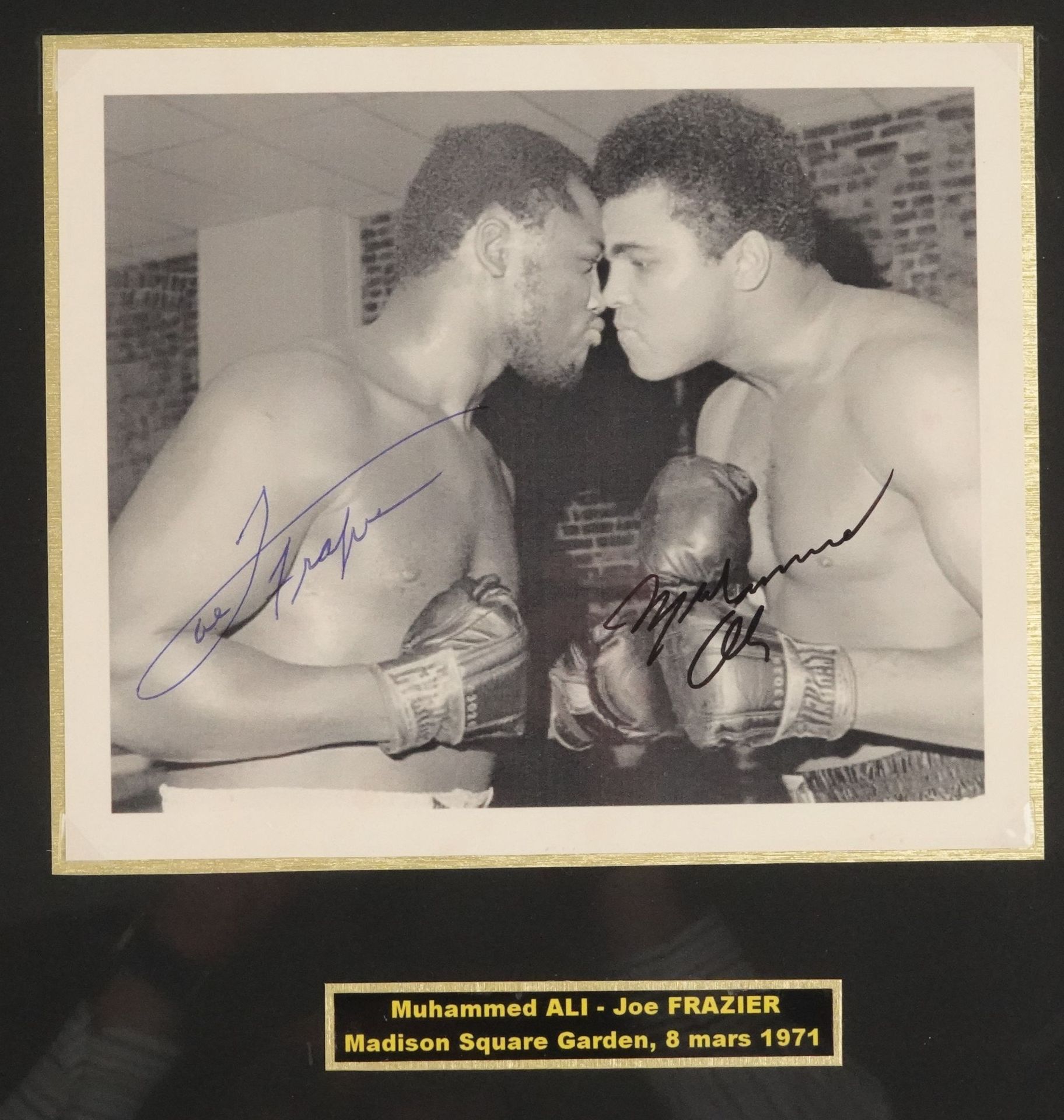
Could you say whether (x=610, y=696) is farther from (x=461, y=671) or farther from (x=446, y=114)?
(x=446, y=114)

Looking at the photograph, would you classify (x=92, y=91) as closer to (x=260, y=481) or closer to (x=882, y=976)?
(x=260, y=481)

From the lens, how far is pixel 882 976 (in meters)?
1.72

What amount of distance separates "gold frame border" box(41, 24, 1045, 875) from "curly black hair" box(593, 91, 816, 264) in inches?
4.7

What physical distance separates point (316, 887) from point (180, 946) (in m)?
0.23

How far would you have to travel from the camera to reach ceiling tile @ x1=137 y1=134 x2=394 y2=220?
1.71 m

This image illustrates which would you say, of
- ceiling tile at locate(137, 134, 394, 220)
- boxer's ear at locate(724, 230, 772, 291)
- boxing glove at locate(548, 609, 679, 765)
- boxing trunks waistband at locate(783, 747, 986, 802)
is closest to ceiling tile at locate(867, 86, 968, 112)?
boxer's ear at locate(724, 230, 772, 291)

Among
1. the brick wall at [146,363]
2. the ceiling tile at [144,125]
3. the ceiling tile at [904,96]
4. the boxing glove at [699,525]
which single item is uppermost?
the ceiling tile at [904,96]

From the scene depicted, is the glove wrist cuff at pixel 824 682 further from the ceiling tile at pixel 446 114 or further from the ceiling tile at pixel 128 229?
the ceiling tile at pixel 128 229

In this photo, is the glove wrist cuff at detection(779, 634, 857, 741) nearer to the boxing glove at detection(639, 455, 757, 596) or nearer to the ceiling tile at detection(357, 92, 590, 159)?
the boxing glove at detection(639, 455, 757, 596)

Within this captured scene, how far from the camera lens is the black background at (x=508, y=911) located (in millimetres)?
1716

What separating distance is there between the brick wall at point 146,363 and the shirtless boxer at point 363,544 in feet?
0.10

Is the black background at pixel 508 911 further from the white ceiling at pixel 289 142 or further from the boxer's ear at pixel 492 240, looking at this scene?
the boxer's ear at pixel 492 240

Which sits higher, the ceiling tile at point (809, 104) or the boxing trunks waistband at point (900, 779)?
the ceiling tile at point (809, 104)
